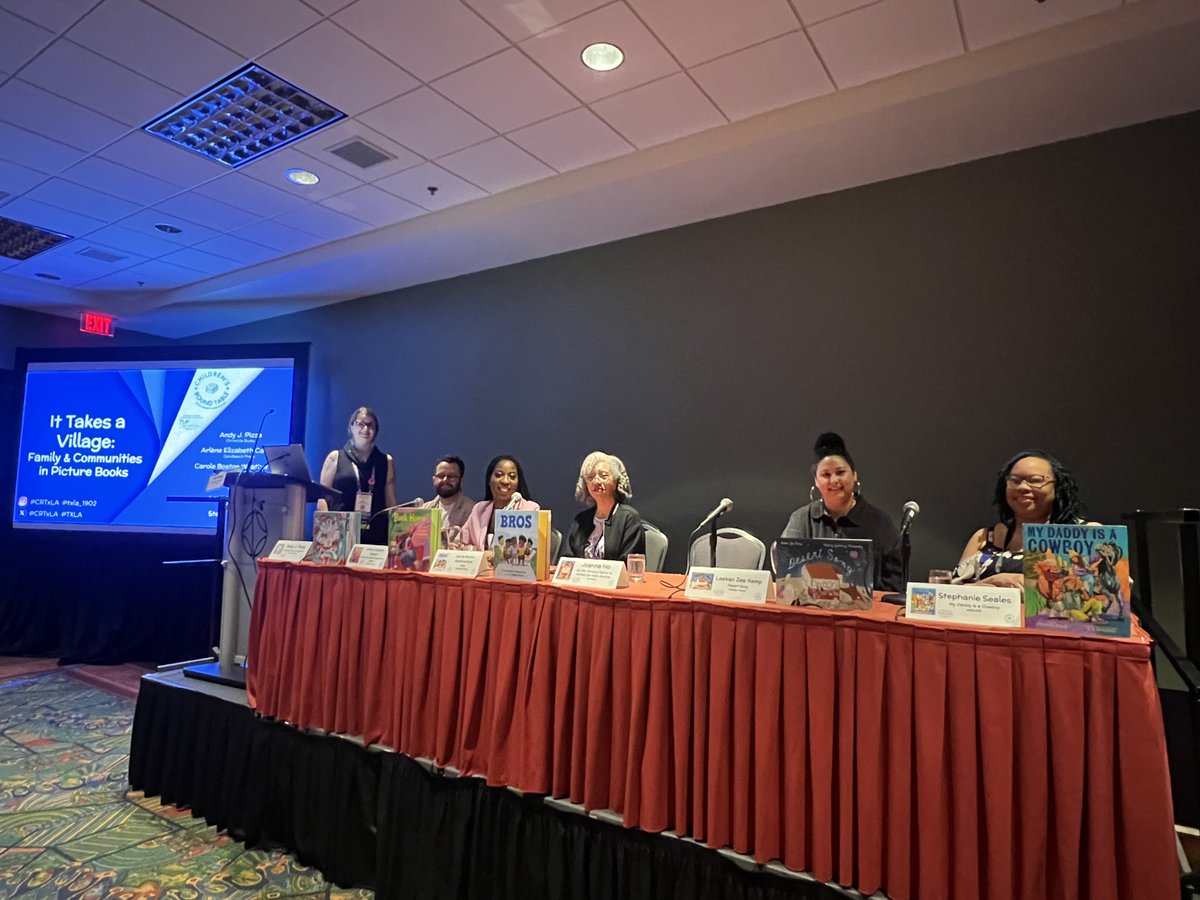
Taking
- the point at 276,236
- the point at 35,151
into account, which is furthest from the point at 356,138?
the point at 35,151

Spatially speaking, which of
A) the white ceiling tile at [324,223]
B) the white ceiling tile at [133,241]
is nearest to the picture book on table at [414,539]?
the white ceiling tile at [324,223]

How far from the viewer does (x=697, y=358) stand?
12.6ft

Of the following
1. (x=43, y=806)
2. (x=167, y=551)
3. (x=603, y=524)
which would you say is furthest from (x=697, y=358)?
(x=167, y=551)

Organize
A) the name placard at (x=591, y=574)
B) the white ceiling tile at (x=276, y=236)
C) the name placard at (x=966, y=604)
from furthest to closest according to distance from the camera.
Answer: the white ceiling tile at (x=276, y=236) < the name placard at (x=591, y=574) < the name placard at (x=966, y=604)

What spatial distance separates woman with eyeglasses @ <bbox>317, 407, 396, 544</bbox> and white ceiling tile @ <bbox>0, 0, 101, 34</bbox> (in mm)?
2096

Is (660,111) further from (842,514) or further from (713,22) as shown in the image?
(842,514)

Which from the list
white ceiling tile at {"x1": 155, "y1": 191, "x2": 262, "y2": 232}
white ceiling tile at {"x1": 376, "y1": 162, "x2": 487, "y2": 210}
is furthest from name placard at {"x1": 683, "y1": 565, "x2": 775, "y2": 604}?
white ceiling tile at {"x1": 155, "y1": 191, "x2": 262, "y2": 232}

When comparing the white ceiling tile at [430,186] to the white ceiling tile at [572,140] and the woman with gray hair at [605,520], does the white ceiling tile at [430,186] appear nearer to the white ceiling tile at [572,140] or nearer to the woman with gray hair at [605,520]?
the white ceiling tile at [572,140]

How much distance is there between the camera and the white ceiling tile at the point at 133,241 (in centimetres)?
445

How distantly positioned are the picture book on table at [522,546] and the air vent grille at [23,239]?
4.49 meters

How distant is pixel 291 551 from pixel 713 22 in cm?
244

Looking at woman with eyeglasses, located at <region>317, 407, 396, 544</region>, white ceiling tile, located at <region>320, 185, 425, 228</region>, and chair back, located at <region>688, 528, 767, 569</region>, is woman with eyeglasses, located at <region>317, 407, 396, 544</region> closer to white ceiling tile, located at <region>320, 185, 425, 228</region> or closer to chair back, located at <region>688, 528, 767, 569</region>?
white ceiling tile, located at <region>320, 185, 425, 228</region>

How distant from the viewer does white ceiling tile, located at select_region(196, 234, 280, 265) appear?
4598 mm

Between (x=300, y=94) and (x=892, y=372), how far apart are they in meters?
2.97
